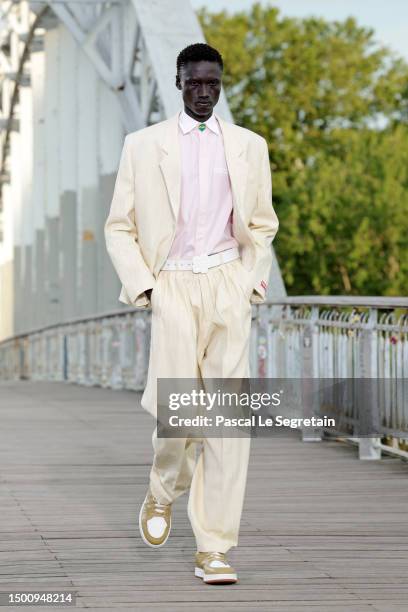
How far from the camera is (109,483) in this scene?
28.7 feet

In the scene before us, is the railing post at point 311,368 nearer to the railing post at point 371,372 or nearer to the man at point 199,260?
the railing post at point 371,372

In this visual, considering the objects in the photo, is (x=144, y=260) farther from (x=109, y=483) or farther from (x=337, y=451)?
(x=337, y=451)

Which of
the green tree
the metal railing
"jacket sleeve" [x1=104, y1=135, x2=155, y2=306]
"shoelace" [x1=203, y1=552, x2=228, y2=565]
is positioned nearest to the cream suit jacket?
"jacket sleeve" [x1=104, y1=135, x2=155, y2=306]

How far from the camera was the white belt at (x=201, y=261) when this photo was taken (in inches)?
228

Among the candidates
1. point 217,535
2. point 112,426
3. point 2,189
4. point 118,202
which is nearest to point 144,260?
point 118,202

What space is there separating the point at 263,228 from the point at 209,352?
1.70 ft

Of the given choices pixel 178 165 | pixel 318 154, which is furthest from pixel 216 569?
pixel 318 154

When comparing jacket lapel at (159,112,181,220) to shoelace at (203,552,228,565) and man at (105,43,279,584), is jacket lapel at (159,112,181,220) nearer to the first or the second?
man at (105,43,279,584)

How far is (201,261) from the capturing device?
5.79 meters

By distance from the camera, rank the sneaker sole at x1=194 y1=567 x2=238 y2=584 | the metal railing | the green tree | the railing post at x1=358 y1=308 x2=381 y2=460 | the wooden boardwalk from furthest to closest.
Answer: the green tree, the railing post at x1=358 y1=308 x2=381 y2=460, the metal railing, the sneaker sole at x1=194 y1=567 x2=238 y2=584, the wooden boardwalk

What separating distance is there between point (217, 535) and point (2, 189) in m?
36.3

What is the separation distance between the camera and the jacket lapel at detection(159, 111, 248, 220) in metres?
5.80

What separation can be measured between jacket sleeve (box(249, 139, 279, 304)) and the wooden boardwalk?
1.04m

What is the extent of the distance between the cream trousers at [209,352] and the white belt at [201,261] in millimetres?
18
